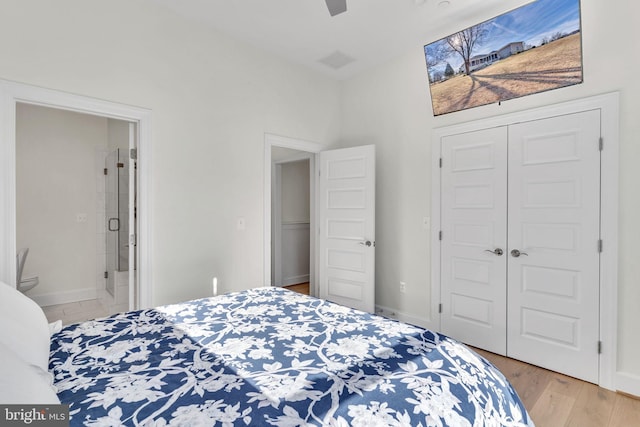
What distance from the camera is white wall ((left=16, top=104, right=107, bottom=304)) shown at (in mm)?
3859

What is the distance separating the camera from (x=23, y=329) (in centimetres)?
112

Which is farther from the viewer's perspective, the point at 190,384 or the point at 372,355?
the point at 372,355

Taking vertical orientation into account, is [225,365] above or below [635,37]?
below

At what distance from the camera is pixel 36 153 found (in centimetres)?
391

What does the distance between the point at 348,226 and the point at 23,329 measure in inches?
114

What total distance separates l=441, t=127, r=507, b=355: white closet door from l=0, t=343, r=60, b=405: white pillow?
2977mm

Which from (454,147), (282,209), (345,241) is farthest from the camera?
(282,209)

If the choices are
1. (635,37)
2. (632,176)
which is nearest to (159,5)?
(635,37)

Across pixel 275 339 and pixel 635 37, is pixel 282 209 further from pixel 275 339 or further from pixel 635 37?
pixel 635 37

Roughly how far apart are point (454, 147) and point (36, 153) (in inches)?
190

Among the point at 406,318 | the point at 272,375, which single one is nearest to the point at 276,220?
the point at 406,318

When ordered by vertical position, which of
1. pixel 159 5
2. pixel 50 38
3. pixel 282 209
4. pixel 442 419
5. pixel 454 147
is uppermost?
pixel 159 5

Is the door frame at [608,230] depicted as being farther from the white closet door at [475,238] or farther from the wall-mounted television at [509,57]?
the white closet door at [475,238]

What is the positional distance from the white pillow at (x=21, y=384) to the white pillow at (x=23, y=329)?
14cm
